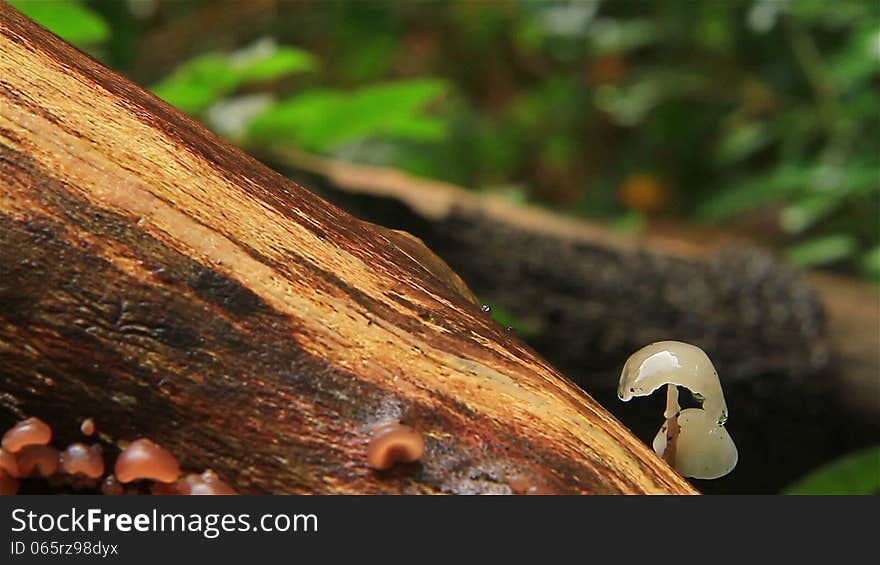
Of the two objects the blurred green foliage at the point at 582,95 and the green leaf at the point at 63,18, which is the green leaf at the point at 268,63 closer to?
the blurred green foliage at the point at 582,95

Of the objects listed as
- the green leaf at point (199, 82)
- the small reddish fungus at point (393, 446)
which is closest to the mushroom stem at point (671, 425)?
the small reddish fungus at point (393, 446)

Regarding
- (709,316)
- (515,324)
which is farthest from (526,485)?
(709,316)

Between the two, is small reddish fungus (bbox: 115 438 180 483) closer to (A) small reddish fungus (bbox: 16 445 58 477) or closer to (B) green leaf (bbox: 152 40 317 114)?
(A) small reddish fungus (bbox: 16 445 58 477)

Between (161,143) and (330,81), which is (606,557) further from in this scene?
(330,81)

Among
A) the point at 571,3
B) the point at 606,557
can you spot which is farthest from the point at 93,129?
the point at 571,3

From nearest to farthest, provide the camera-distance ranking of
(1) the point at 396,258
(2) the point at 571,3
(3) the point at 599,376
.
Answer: (1) the point at 396,258, (3) the point at 599,376, (2) the point at 571,3

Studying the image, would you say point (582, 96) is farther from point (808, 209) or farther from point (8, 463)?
point (8, 463)
